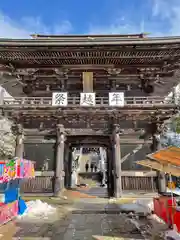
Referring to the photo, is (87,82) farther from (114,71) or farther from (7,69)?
(7,69)

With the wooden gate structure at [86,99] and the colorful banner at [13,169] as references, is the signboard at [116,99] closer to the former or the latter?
the wooden gate structure at [86,99]

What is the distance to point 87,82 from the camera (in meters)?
11.6

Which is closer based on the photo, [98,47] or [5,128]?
[98,47]

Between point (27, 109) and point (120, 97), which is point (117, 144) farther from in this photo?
point (27, 109)

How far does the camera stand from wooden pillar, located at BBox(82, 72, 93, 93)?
37.6 feet

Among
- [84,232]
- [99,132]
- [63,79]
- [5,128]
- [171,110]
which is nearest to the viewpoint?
[84,232]

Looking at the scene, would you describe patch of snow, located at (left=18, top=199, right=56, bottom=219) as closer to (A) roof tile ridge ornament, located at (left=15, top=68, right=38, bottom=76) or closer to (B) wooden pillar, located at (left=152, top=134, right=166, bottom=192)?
(B) wooden pillar, located at (left=152, top=134, right=166, bottom=192)

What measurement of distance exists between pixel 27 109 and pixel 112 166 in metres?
6.31

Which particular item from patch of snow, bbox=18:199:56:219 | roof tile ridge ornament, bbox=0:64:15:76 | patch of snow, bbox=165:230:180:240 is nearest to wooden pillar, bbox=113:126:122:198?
patch of snow, bbox=18:199:56:219

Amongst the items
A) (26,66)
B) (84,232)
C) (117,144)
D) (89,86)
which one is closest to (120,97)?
(89,86)

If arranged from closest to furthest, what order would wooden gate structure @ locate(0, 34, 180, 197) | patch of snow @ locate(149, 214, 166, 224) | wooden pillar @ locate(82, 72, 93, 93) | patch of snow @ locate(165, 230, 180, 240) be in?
patch of snow @ locate(165, 230, 180, 240) → patch of snow @ locate(149, 214, 166, 224) → wooden gate structure @ locate(0, 34, 180, 197) → wooden pillar @ locate(82, 72, 93, 93)

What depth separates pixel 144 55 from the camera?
11.0 m

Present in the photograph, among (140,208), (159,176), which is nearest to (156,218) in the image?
(140,208)

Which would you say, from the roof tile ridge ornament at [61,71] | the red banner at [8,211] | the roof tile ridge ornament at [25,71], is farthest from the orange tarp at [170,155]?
the roof tile ridge ornament at [25,71]
